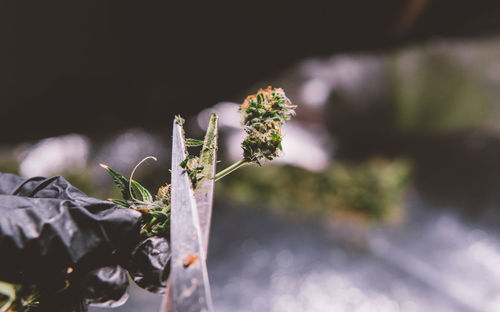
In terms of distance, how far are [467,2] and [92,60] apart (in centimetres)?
483

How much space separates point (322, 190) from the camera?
5.92m

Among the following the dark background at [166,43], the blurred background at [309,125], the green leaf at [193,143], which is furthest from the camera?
the blurred background at [309,125]

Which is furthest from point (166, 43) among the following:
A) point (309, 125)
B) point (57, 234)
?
point (57, 234)

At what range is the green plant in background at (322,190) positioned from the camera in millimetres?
5652

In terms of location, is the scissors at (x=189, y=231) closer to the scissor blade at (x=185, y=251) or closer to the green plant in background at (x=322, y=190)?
the scissor blade at (x=185, y=251)

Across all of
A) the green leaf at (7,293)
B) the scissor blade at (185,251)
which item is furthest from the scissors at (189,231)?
the green leaf at (7,293)

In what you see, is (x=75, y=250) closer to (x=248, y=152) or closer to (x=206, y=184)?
(x=206, y=184)

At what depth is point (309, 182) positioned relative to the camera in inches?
235

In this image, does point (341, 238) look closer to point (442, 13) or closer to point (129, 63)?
point (442, 13)

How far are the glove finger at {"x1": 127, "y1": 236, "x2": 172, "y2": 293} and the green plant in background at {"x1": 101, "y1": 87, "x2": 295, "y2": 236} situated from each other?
4cm

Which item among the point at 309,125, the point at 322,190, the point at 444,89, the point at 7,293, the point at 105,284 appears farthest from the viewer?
Result: the point at 309,125

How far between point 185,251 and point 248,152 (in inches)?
14.2

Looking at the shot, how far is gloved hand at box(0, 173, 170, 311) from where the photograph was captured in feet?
3.04

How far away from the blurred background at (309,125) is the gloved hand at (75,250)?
8.23ft
